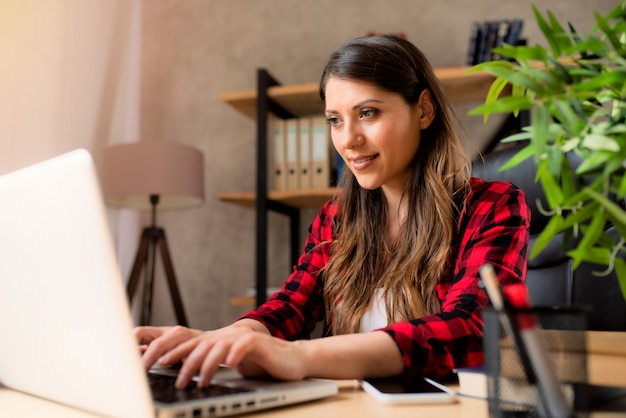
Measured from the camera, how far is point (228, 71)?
3164 millimetres

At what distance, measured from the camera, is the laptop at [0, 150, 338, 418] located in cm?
46

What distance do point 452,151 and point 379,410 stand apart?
2.76 ft

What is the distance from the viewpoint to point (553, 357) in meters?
0.44

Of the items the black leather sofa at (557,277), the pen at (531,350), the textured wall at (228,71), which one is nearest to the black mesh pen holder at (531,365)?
the pen at (531,350)

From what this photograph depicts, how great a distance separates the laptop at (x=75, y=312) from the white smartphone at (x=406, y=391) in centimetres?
5

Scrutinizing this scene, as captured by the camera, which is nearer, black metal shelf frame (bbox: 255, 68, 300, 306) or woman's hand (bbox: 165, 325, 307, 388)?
woman's hand (bbox: 165, 325, 307, 388)

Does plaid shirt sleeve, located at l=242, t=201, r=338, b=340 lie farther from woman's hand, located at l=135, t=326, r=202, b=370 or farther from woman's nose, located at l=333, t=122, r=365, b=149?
woman's hand, located at l=135, t=326, r=202, b=370

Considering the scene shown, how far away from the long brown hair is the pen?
702mm

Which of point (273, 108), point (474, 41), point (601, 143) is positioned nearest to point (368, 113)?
point (601, 143)

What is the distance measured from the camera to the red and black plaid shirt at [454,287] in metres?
0.79

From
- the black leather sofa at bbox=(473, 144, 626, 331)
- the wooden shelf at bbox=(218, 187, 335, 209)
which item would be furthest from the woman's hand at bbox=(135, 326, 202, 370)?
the wooden shelf at bbox=(218, 187, 335, 209)

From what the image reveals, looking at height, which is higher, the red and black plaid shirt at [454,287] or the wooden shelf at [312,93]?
the wooden shelf at [312,93]

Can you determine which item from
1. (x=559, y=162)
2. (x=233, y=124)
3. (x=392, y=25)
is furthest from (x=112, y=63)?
(x=559, y=162)

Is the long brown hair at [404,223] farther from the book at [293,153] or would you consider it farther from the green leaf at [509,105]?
the book at [293,153]
